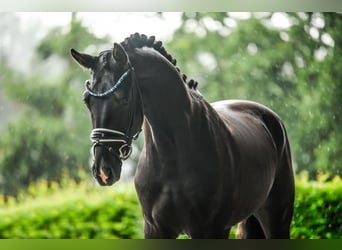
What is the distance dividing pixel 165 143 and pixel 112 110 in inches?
13.5

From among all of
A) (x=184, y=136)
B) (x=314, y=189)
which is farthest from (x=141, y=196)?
(x=314, y=189)

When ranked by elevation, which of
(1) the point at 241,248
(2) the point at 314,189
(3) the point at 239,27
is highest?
(3) the point at 239,27

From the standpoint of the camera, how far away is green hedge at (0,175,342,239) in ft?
12.6

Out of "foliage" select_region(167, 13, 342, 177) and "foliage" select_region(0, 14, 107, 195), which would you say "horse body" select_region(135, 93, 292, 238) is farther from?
"foliage" select_region(0, 14, 107, 195)

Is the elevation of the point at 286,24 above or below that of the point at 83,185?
above

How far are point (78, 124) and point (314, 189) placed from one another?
1714 mm

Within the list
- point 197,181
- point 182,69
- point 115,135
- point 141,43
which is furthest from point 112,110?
point 182,69

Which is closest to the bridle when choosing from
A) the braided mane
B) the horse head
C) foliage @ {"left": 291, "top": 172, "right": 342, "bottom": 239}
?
the horse head

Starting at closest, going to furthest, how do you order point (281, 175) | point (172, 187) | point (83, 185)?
1. point (172, 187)
2. point (281, 175)
3. point (83, 185)

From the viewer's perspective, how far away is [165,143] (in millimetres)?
2961

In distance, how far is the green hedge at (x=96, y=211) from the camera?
3.84 meters

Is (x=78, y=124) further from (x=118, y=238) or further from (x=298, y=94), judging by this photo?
(x=298, y=94)

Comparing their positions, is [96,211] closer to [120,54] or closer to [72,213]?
[72,213]

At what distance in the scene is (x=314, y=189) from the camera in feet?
12.8
